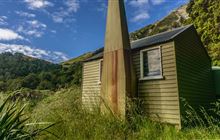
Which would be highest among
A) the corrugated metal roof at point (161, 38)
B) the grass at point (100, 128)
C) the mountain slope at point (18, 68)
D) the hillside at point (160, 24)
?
the hillside at point (160, 24)

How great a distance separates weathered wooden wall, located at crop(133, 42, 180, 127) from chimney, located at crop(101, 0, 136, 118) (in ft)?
2.80

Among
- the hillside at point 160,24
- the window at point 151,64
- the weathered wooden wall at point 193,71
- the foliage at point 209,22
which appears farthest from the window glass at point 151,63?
the hillside at point 160,24

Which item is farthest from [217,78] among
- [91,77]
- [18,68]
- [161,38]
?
[18,68]

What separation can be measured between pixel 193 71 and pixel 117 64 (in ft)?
13.5

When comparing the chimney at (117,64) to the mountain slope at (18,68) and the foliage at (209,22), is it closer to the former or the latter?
the foliage at (209,22)

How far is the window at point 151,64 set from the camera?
374 inches

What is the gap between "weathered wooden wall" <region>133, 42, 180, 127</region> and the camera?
338 inches

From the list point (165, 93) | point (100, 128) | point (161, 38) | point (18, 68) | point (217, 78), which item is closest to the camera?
point (100, 128)

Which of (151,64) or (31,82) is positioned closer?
(151,64)

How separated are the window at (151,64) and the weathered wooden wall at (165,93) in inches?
8.5

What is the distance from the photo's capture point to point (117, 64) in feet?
29.4

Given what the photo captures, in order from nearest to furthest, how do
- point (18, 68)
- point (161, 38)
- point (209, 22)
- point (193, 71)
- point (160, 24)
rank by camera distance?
point (161, 38), point (193, 71), point (209, 22), point (160, 24), point (18, 68)

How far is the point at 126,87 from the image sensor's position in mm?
8539

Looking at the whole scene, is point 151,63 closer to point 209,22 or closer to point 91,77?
point 91,77
